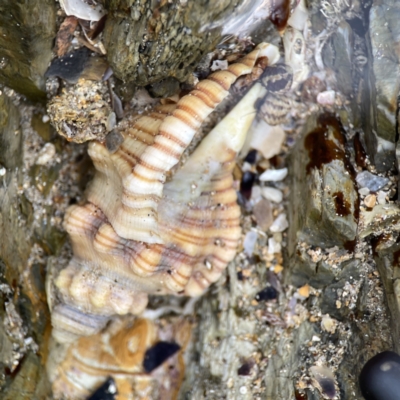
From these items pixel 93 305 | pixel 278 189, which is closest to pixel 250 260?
pixel 278 189

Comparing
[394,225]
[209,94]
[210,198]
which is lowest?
[210,198]

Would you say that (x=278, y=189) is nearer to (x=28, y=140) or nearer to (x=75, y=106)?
(x=75, y=106)

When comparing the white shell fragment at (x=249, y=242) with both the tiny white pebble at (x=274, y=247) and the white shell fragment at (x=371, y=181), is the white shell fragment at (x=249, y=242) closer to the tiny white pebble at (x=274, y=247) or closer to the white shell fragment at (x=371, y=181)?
the tiny white pebble at (x=274, y=247)

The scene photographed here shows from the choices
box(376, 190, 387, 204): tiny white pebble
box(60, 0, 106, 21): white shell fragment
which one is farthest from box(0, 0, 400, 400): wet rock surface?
box(60, 0, 106, 21): white shell fragment

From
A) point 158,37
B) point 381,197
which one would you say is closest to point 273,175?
point 381,197

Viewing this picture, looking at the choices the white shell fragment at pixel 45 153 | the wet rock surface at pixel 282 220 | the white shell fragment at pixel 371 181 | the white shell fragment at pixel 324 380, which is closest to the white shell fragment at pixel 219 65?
the wet rock surface at pixel 282 220
